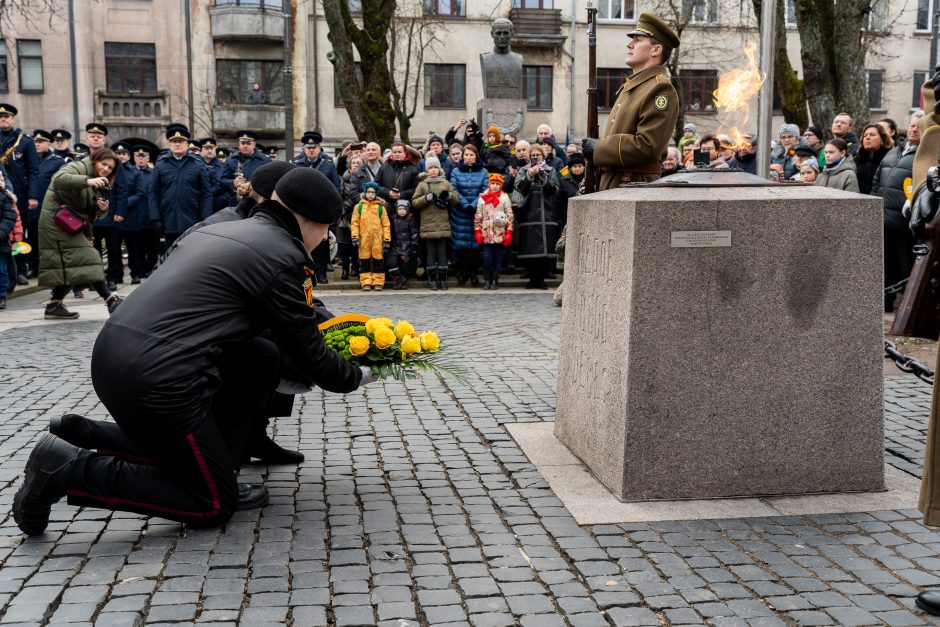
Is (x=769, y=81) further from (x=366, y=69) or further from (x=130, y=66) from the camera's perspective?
(x=130, y=66)

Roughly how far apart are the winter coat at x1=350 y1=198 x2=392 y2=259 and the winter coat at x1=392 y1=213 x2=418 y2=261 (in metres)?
0.19

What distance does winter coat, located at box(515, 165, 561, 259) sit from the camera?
610 inches

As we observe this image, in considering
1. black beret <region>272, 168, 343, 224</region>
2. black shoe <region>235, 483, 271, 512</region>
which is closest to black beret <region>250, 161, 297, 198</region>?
black beret <region>272, 168, 343, 224</region>

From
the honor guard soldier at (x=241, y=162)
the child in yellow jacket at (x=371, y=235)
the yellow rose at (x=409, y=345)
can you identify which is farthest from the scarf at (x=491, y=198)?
the yellow rose at (x=409, y=345)

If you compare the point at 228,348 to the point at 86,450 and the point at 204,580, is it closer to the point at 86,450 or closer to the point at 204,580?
the point at 86,450

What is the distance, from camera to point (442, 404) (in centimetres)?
729

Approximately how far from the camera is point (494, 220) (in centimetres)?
1530

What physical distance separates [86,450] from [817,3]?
60.3 feet

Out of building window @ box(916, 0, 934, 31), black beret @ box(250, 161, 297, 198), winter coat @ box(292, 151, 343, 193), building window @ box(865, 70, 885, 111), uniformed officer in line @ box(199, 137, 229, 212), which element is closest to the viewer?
black beret @ box(250, 161, 297, 198)

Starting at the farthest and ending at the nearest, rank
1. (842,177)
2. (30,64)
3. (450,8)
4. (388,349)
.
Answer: (450,8) → (30,64) → (842,177) → (388,349)

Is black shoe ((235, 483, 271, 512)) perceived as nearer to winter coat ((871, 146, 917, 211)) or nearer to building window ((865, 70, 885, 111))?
winter coat ((871, 146, 917, 211))

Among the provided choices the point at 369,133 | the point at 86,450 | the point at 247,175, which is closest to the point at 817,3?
the point at 369,133

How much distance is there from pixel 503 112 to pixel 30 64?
30.3 metres

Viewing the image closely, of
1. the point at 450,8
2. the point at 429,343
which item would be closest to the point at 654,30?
the point at 429,343
